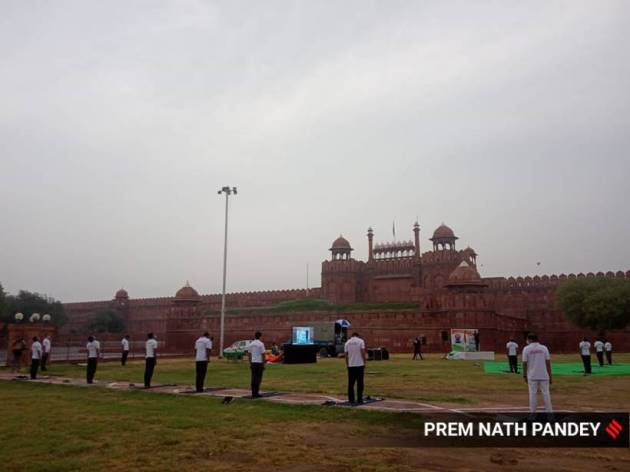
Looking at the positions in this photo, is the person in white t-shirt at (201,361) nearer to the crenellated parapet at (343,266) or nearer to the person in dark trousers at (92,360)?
the person in dark trousers at (92,360)

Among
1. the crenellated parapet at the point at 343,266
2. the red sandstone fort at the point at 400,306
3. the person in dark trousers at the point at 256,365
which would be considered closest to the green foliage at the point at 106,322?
the red sandstone fort at the point at 400,306

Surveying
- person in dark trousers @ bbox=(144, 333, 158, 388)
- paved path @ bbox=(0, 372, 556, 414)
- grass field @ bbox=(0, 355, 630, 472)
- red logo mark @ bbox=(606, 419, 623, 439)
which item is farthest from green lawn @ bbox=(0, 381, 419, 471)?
red logo mark @ bbox=(606, 419, 623, 439)

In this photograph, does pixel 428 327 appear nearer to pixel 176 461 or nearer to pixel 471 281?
pixel 471 281

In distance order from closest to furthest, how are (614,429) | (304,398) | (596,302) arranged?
(614,429)
(304,398)
(596,302)

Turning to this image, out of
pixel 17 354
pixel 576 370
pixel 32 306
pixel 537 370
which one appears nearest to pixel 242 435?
pixel 537 370

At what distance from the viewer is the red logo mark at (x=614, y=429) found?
7504mm

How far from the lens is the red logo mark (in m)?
7.50

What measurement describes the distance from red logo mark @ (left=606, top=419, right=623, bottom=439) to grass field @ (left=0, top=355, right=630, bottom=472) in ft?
2.90

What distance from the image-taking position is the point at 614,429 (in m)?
7.75

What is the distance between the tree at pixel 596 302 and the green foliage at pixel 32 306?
4864cm

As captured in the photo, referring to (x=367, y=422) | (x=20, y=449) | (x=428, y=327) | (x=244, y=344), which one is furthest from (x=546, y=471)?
(x=428, y=327)

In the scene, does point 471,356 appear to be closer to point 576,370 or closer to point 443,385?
point 576,370

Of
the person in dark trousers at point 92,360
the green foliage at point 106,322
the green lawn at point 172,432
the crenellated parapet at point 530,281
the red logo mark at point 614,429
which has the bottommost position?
the green lawn at point 172,432

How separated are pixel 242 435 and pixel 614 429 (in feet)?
17.5
